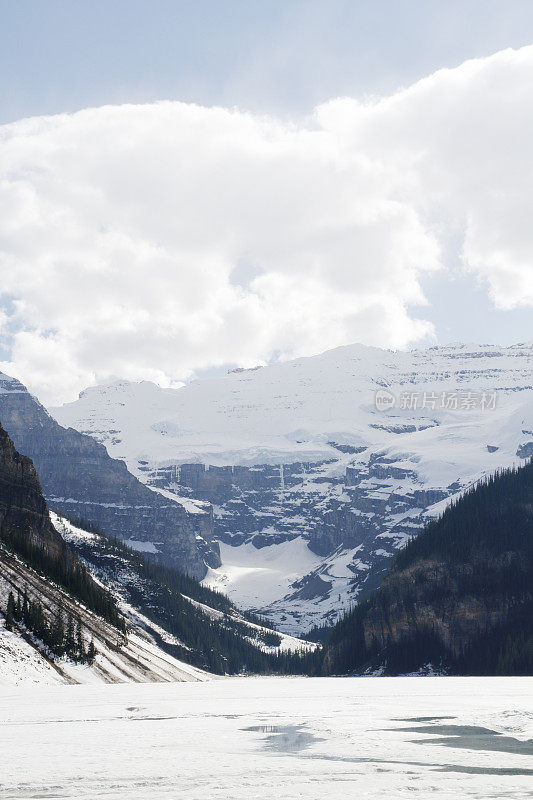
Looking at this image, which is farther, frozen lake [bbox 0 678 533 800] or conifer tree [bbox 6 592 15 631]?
conifer tree [bbox 6 592 15 631]

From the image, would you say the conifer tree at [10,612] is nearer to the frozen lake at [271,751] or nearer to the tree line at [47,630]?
the tree line at [47,630]

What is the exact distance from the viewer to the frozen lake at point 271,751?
35.6 metres

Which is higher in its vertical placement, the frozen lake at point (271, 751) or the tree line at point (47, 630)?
the frozen lake at point (271, 751)

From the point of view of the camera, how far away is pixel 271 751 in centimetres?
4506

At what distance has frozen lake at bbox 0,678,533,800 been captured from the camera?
1401 inches

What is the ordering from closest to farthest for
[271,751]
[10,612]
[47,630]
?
[271,751] < [47,630] < [10,612]

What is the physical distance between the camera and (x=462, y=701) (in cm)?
7456

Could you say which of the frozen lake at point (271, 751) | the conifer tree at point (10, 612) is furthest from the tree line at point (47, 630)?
the frozen lake at point (271, 751)

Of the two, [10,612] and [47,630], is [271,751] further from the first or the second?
[10,612]

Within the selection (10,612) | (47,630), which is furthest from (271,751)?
(10,612)

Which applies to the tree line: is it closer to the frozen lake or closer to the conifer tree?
the conifer tree

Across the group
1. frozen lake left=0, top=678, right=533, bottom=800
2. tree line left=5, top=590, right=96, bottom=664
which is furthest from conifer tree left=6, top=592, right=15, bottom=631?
frozen lake left=0, top=678, right=533, bottom=800

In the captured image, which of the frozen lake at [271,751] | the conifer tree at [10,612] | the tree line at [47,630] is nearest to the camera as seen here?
the frozen lake at [271,751]

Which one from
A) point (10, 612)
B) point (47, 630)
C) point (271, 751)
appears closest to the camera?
point (271, 751)
